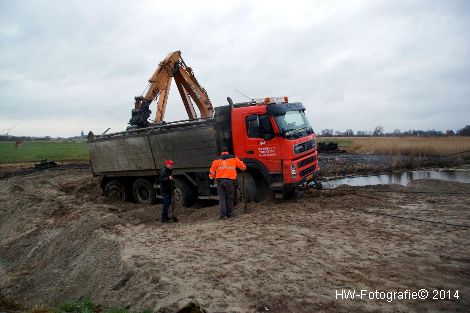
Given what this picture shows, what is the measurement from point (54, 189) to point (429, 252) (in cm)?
1583

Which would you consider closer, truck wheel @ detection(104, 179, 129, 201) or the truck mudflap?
the truck mudflap

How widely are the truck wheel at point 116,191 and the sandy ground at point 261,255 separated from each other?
9.08 feet

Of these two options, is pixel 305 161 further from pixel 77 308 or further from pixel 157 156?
pixel 77 308

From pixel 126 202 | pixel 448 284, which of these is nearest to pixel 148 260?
pixel 448 284

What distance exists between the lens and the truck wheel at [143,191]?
13.2 m

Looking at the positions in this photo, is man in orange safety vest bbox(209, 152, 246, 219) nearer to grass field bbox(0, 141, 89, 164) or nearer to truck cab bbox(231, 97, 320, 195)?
truck cab bbox(231, 97, 320, 195)

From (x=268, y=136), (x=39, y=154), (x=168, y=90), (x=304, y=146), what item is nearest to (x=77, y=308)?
(x=268, y=136)

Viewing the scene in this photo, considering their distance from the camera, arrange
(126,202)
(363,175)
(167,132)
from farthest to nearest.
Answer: (363,175)
(126,202)
(167,132)

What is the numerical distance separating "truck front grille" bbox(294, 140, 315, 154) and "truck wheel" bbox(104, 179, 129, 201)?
7.24 meters

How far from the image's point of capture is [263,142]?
1028 centimetres

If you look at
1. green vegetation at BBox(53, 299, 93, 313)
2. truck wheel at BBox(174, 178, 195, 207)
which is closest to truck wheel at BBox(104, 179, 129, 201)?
truck wheel at BBox(174, 178, 195, 207)

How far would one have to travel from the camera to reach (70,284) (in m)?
6.98

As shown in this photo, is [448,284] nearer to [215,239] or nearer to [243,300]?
[243,300]

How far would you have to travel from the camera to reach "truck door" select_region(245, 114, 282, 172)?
33.2ft
